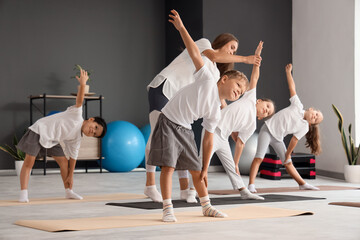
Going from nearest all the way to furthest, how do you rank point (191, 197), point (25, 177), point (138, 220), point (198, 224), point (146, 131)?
point (198, 224) < point (138, 220) < point (191, 197) < point (25, 177) < point (146, 131)

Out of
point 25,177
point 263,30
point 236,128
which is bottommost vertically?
point 25,177

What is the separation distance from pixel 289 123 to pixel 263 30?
2895 mm

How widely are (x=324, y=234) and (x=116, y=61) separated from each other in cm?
589

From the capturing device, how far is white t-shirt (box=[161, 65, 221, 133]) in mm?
2920

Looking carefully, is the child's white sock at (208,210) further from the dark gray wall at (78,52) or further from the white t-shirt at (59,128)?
the dark gray wall at (78,52)

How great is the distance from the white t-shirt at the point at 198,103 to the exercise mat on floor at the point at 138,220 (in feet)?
1.76

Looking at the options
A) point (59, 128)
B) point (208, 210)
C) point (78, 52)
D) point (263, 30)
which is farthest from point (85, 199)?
point (263, 30)

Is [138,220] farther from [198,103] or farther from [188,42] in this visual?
[188,42]

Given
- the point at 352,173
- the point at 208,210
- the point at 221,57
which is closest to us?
the point at 208,210

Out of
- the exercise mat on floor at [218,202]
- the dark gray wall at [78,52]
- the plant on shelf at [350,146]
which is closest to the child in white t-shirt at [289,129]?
the exercise mat on floor at [218,202]

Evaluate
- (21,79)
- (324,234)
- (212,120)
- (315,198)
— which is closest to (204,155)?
(212,120)

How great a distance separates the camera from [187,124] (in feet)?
9.91

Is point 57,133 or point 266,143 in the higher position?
point 57,133

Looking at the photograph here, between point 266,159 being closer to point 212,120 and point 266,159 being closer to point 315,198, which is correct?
point 315,198
